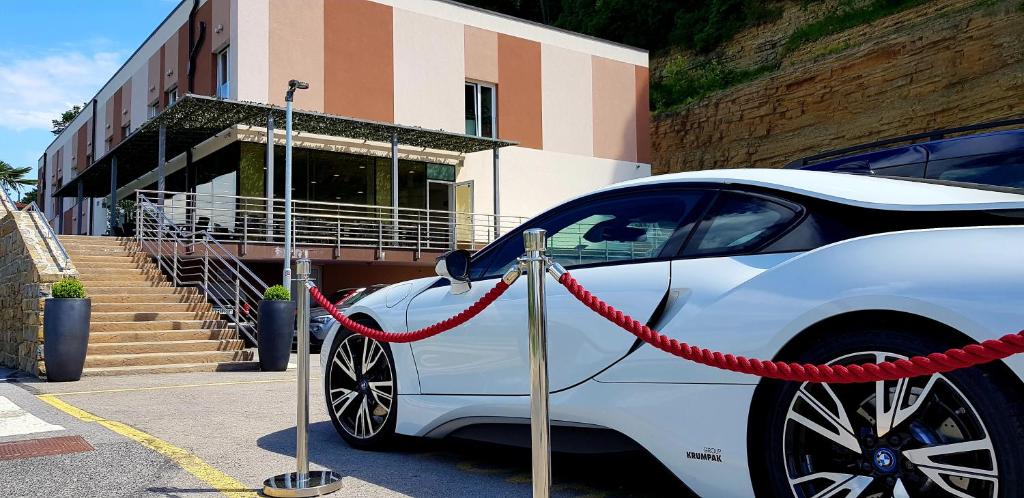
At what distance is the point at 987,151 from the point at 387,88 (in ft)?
63.8

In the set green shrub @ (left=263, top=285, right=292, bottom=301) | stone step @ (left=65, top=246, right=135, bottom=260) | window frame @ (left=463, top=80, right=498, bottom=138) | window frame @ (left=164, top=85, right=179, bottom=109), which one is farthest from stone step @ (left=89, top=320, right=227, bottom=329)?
window frame @ (left=164, top=85, right=179, bottom=109)

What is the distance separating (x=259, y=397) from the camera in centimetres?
802

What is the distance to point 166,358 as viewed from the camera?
11266 mm

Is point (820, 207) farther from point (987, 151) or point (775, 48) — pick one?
point (775, 48)

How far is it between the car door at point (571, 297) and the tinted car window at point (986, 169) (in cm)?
255

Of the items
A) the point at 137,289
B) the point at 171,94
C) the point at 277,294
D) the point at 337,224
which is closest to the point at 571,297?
the point at 277,294

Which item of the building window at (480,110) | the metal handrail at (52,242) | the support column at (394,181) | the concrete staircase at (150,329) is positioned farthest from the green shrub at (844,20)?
the metal handrail at (52,242)

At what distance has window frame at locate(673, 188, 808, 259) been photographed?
124 inches

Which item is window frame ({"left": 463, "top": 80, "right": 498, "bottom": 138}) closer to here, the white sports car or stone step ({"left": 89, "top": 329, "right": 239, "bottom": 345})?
stone step ({"left": 89, "top": 329, "right": 239, "bottom": 345})

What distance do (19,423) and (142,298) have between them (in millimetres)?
6972

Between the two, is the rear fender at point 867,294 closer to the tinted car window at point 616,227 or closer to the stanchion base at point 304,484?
the tinted car window at point 616,227

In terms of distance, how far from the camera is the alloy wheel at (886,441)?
2477mm

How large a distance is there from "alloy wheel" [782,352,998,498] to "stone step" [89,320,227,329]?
35.1 feet

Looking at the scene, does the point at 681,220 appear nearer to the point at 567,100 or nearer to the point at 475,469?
the point at 475,469
